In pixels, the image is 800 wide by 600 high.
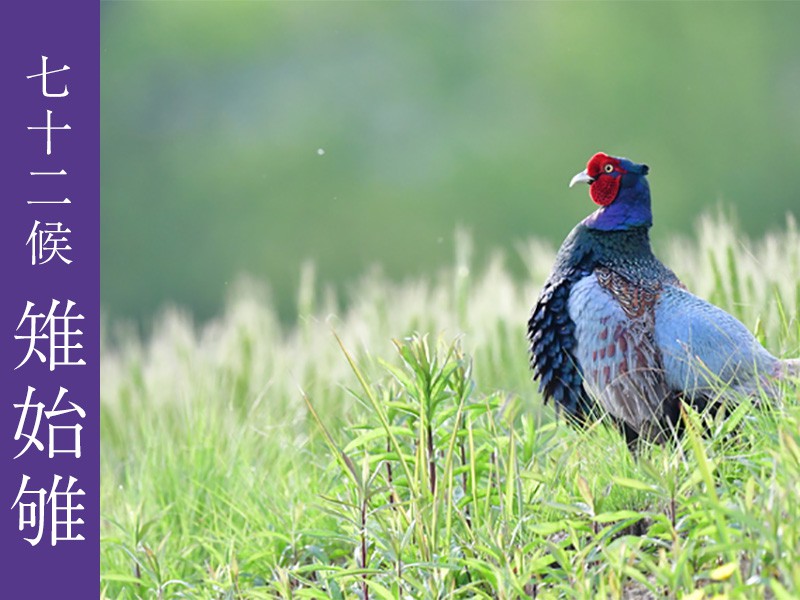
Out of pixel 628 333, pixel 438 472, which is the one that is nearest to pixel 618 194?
pixel 628 333

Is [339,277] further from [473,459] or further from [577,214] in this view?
[473,459]

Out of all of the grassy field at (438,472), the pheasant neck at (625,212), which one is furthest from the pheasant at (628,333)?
the grassy field at (438,472)

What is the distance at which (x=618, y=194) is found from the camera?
3.51 metres

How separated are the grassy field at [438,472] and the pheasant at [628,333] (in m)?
0.15

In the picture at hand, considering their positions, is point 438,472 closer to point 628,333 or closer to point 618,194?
point 628,333

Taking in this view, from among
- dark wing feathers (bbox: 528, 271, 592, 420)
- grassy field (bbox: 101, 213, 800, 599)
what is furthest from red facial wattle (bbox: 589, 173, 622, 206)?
grassy field (bbox: 101, 213, 800, 599)

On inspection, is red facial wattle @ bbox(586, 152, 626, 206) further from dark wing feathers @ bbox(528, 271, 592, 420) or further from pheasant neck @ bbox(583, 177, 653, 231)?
dark wing feathers @ bbox(528, 271, 592, 420)

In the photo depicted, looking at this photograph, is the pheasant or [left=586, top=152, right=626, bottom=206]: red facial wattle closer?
the pheasant

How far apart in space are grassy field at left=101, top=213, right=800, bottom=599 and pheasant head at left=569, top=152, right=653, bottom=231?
34 cm

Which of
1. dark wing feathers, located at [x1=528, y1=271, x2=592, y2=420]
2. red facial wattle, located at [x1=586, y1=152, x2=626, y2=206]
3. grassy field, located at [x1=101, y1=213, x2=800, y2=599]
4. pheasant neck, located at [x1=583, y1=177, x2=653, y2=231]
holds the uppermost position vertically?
red facial wattle, located at [x1=586, y1=152, x2=626, y2=206]

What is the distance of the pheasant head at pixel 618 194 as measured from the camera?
3494 mm

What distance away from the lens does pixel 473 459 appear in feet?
8.79

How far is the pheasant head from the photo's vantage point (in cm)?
349
